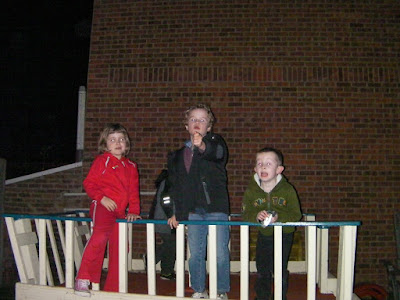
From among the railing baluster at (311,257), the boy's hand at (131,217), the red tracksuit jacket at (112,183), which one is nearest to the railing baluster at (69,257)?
the red tracksuit jacket at (112,183)

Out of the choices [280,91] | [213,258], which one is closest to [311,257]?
[213,258]

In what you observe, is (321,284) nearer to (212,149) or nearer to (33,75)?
(212,149)

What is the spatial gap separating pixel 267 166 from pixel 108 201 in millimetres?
1335

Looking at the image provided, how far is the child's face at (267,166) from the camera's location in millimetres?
2801

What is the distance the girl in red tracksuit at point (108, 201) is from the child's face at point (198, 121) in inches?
26.9

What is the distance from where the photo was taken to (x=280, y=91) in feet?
15.6

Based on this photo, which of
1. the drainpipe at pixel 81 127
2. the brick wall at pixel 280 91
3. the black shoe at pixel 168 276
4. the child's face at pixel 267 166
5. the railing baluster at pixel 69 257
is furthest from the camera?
the drainpipe at pixel 81 127

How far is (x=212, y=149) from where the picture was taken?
265 cm

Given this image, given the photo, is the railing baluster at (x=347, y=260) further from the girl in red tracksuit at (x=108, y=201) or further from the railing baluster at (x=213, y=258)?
the girl in red tracksuit at (x=108, y=201)

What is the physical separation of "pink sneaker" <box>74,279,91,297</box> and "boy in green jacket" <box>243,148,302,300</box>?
1.41m

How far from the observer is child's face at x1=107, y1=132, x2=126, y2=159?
3039 millimetres

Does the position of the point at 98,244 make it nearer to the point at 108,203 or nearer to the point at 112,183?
the point at 108,203

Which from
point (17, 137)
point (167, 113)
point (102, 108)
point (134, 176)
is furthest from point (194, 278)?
point (17, 137)

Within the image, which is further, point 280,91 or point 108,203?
point 280,91
